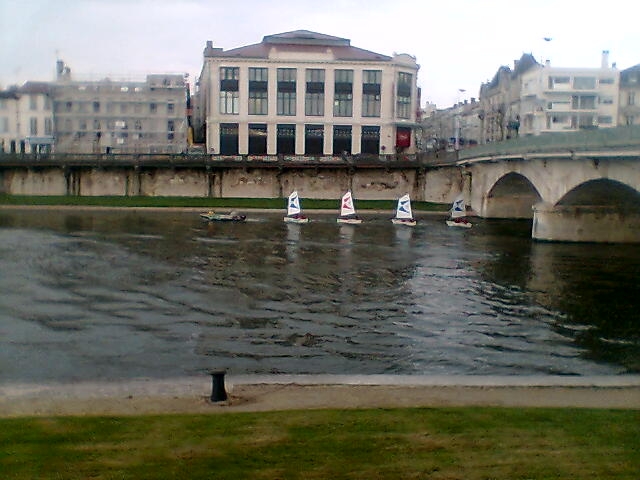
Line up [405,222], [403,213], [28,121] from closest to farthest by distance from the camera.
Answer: [405,222]
[403,213]
[28,121]

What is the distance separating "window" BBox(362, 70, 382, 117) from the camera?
370 feet

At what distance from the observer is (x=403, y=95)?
380ft

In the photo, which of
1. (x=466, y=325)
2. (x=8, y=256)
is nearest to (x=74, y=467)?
(x=466, y=325)

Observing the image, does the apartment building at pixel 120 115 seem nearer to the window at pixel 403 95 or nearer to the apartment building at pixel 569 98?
the window at pixel 403 95

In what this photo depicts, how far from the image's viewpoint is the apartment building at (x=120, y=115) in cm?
9619

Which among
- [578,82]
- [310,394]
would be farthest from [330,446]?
[578,82]

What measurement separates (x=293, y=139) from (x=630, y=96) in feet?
183

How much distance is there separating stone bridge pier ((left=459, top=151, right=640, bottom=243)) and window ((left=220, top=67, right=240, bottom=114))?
153ft

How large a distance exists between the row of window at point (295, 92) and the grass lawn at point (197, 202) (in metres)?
16.7

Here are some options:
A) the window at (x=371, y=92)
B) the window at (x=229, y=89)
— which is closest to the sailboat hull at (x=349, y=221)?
the window at (x=371, y=92)

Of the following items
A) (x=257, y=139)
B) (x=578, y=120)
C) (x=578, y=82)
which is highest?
(x=578, y=82)

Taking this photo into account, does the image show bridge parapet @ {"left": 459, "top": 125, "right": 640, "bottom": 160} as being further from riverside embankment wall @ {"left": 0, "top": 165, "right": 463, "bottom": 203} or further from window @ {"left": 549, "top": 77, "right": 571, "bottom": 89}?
riverside embankment wall @ {"left": 0, "top": 165, "right": 463, "bottom": 203}

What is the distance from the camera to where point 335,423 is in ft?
46.5

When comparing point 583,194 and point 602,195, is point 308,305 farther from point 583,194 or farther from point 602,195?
point 602,195
